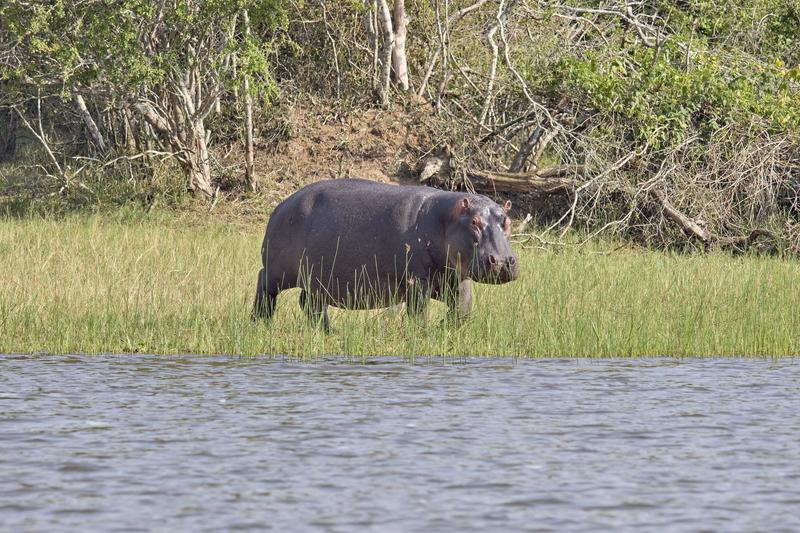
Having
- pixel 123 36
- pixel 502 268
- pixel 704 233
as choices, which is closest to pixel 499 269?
pixel 502 268

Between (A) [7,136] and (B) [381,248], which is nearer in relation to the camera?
(B) [381,248]

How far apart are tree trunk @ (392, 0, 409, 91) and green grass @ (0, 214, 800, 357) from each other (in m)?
6.36

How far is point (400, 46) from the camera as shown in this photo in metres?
18.8

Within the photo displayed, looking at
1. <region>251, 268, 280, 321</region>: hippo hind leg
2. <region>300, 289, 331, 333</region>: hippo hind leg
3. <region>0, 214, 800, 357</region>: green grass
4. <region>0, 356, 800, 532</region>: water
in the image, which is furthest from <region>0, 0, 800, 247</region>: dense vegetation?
<region>0, 356, 800, 532</region>: water

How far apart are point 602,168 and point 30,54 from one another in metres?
7.36

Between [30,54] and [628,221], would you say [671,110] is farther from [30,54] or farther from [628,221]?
[30,54]

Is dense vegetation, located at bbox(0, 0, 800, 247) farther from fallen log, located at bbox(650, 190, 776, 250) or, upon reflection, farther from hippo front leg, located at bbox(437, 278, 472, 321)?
hippo front leg, located at bbox(437, 278, 472, 321)

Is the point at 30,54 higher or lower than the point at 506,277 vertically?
higher

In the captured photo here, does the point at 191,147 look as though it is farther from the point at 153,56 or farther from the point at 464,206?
the point at 464,206

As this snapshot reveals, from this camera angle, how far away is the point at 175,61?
55.5 feet

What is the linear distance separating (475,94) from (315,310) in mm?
10001

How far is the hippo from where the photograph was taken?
9.05 metres

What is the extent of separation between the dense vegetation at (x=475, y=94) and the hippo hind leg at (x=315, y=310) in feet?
21.6

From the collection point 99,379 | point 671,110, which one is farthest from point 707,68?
point 99,379
